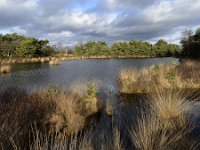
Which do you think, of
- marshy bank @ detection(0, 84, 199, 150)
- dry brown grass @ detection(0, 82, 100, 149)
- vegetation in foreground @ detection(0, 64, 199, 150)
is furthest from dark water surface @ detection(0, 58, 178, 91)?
vegetation in foreground @ detection(0, 64, 199, 150)

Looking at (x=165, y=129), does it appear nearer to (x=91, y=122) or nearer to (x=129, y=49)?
(x=91, y=122)

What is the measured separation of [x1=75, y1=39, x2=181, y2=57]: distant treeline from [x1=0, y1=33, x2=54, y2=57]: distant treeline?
2133 centimetres

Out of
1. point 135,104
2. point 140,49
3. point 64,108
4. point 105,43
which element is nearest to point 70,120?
point 64,108

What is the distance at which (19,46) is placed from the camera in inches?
2010

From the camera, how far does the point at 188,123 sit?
7.58 m

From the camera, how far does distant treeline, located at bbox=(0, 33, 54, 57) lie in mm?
49644

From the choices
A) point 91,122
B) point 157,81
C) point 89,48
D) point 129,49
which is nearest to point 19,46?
point 89,48

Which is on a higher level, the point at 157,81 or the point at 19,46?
the point at 19,46

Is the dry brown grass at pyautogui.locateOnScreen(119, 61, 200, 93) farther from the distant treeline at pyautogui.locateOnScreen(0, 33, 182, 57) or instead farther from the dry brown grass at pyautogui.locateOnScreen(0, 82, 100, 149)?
the distant treeline at pyautogui.locateOnScreen(0, 33, 182, 57)

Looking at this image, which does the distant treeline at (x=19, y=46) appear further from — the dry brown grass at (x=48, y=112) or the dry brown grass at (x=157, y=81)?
the dry brown grass at (x=48, y=112)

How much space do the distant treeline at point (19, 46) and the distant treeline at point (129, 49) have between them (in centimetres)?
2133

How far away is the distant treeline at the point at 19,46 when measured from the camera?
4964 cm

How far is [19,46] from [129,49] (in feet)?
108

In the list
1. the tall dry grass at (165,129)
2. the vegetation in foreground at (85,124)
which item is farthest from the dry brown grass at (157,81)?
the tall dry grass at (165,129)
